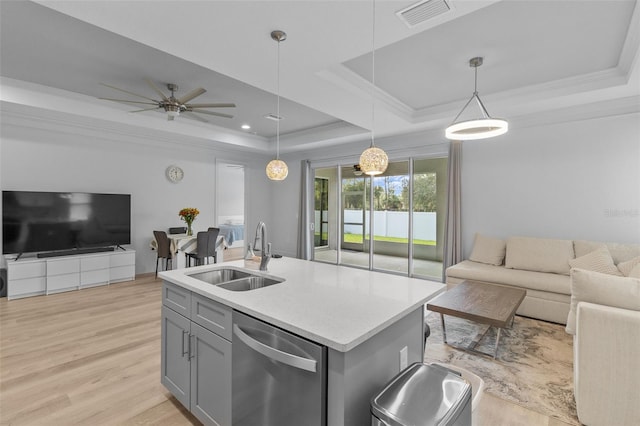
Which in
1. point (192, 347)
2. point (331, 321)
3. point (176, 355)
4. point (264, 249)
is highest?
point (264, 249)

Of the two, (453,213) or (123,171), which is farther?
(123,171)

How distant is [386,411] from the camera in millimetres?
1152

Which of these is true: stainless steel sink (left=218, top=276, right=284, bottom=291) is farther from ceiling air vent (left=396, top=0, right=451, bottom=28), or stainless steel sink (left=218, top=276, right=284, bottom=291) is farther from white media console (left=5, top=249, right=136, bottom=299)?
white media console (left=5, top=249, right=136, bottom=299)

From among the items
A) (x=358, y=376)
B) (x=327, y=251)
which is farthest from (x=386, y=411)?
(x=327, y=251)

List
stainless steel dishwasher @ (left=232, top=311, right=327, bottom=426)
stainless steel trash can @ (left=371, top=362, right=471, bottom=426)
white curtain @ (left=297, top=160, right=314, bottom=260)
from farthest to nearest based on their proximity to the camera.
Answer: white curtain @ (left=297, top=160, right=314, bottom=260) < stainless steel dishwasher @ (left=232, top=311, right=327, bottom=426) < stainless steel trash can @ (left=371, top=362, right=471, bottom=426)

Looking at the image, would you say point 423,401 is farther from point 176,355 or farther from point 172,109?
point 172,109

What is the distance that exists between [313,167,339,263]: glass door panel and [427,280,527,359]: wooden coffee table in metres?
4.08

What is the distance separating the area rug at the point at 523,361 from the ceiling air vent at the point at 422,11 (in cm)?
280

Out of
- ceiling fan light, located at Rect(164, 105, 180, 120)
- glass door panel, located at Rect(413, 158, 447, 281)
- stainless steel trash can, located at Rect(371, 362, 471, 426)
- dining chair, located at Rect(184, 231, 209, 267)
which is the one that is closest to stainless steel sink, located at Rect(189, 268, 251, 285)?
stainless steel trash can, located at Rect(371, 362, 471, 426)

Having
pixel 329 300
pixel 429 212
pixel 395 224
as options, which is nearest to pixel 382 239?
pixel 395 224

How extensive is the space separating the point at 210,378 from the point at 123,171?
525 centimetres

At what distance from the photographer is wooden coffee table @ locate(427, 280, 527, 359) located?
264cm

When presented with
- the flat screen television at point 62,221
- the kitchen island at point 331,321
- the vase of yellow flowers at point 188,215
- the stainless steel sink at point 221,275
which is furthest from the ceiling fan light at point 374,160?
the flat screen television at point 62,221

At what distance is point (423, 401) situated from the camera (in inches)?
48.1
